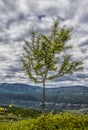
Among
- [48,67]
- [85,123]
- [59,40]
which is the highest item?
[59,40]

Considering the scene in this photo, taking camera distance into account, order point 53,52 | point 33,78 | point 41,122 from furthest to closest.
A: point 33,78 < point 53,52 < point 41,122

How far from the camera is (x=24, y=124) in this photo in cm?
1931

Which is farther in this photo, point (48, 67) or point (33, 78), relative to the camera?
point (33, 78)

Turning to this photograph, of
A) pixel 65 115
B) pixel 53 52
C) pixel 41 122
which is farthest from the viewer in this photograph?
pixel 53 52

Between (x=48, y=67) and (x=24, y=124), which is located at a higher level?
(x=48, y=67)

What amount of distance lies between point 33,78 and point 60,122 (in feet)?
35.5

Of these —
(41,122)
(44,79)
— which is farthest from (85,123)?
(44,79)

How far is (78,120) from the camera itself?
1962cm

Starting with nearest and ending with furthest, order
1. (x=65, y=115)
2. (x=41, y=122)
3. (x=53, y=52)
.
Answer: (x=41, y=122) < (x=65, y=115) < (x=53, y=52)

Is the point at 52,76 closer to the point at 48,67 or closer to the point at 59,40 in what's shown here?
the point at 48,67

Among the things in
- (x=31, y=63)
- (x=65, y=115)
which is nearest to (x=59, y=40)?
(x=31, y=63)

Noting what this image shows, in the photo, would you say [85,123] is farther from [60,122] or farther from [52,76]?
[52,76]

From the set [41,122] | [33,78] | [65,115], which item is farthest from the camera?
[33,78]

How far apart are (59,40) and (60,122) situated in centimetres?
1040
